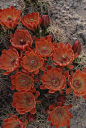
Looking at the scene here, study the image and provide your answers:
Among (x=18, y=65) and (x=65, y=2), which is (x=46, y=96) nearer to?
(x=18, y=65)

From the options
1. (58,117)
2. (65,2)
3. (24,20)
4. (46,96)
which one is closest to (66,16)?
(65,2)

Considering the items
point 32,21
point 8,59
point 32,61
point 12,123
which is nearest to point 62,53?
point 32,61

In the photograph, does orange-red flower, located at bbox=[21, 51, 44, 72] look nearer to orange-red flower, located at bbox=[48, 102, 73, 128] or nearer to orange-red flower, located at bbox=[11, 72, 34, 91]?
orange-red flower, located at bbox=[11, 72, 34, 91]

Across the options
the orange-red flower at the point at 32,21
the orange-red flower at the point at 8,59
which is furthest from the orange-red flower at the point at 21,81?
the orange-red flower at the point at 32,21

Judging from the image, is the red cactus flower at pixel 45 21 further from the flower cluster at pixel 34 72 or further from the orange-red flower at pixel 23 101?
the orange-red flower at pixel 23 101

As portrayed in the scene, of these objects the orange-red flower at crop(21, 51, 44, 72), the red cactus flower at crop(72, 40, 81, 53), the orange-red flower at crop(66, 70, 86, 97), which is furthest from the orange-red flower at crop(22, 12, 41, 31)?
the orange-red flower at crop(66, 70, 86, 97)

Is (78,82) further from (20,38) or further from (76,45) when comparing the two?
(20,38)
